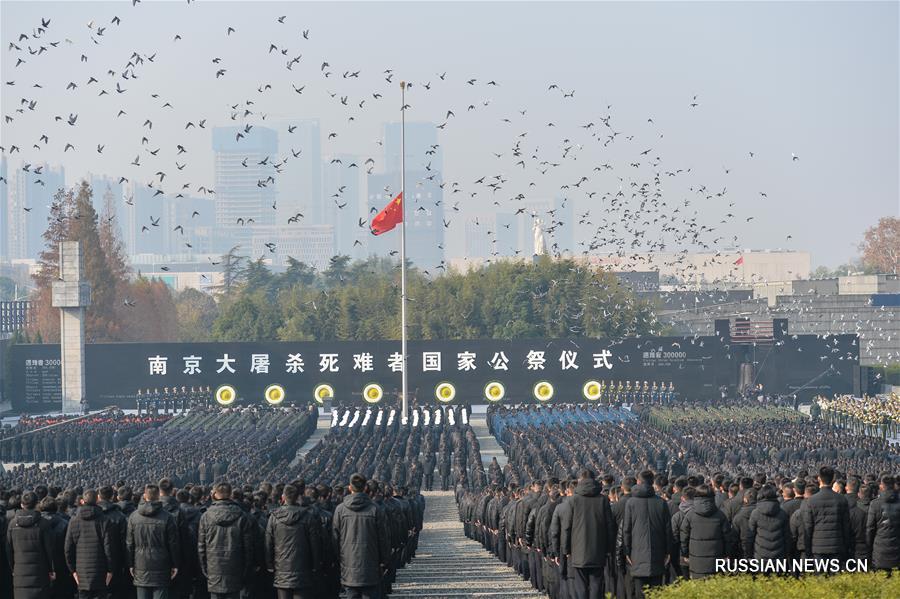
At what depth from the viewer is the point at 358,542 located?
40.5 feet

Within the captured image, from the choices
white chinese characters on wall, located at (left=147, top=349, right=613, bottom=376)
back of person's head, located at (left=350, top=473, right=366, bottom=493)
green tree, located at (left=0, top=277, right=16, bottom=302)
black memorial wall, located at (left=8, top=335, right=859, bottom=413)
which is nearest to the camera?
back of person's head, located at (left=350, top=473, right=366, bottom=493)

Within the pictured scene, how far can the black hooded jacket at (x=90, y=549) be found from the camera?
1236 centimetres

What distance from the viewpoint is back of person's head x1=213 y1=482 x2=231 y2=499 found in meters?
12.0

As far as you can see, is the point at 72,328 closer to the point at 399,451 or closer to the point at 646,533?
the point at 399,451

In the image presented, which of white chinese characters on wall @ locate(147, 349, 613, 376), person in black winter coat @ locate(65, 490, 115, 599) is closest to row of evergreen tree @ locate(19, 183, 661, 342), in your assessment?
white chinese characters on wall @ locate(147, 349, 613, 376)

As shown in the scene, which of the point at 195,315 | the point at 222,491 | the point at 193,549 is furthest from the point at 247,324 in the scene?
the point at 222,491

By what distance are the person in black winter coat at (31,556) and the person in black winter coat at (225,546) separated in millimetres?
1404

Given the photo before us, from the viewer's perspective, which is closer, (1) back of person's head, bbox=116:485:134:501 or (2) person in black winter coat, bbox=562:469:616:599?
(2) person in black winter coat, bbox=562:469:616:599

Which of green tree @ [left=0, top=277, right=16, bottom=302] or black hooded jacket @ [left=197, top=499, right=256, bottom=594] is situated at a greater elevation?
green tree @ [left=0, top=277, right=16, bottom=302]

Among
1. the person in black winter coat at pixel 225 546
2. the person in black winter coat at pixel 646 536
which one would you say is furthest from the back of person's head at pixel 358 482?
the person in black winter coat at pixel 646 536

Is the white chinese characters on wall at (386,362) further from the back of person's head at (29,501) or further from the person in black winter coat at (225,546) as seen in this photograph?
the person in black winter coat at (225,546)

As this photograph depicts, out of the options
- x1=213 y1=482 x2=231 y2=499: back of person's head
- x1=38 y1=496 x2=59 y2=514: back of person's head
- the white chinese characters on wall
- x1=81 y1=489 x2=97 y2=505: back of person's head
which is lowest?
x1=38 y1=496 x2=59 y2=514: back of person's head

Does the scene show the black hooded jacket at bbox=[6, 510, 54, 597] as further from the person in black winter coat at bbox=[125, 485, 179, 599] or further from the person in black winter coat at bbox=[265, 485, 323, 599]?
the person in black winter coat at bbox=[265, 485, 323, 599]
